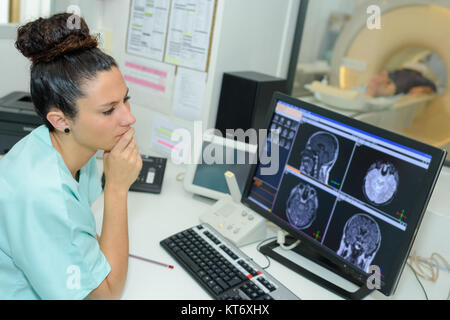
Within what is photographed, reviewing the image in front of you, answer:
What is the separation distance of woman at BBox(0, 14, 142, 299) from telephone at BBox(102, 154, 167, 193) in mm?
375

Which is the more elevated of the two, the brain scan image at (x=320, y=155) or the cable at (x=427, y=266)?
the brain scan image at (x=320, y=155)

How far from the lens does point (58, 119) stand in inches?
37.3

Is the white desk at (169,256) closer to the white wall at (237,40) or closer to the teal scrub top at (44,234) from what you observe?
the teal scrub top at (44,234)

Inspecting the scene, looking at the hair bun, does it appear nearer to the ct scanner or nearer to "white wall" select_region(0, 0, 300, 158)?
"white wall" select_region(0, 0, 300, 158)

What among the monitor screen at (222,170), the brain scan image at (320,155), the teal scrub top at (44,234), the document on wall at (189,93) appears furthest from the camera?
the document on wall at (189,93)

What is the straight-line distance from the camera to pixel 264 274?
39.5 inches

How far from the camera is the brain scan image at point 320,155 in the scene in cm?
106

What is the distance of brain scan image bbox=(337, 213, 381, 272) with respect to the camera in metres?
0.96

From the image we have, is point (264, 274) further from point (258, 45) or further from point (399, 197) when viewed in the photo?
point (258, 45)

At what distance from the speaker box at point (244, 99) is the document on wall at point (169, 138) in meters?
0.17

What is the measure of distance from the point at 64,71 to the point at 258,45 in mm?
1105

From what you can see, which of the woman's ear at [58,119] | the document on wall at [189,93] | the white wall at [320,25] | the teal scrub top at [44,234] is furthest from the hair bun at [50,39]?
the white wall at [320,25]

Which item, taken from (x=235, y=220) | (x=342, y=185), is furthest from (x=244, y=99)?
(x=342, y=185)
